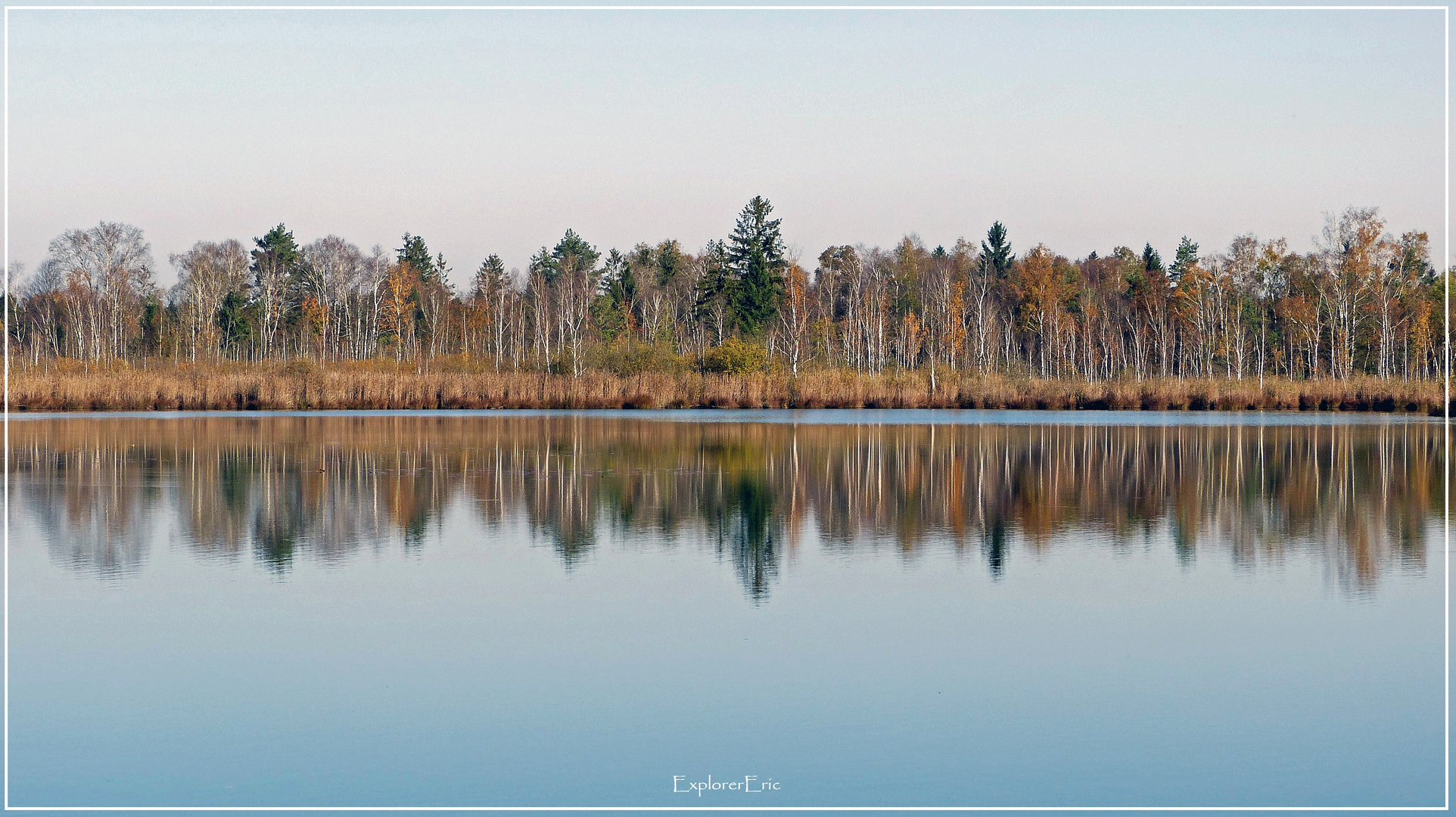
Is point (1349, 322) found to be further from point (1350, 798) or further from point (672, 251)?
point (1350, 798)

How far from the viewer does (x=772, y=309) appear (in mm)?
65500

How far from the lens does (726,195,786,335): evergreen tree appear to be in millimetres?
64750

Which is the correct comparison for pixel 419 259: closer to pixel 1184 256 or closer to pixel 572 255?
pixel 572 255

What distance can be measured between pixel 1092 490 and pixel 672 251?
2428 inches

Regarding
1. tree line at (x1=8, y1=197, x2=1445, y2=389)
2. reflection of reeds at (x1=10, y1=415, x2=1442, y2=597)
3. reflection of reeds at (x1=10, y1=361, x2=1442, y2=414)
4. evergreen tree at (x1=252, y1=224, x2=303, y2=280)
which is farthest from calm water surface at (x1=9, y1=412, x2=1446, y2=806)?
evergreen tree at (x1=252, y1=224, x2=303, y2=280)

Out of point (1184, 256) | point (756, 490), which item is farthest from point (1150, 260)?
point (756, 490)

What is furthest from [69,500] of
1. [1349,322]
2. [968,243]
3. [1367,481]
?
[968,243]

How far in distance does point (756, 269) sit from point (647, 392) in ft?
80.5

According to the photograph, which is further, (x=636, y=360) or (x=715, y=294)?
(x=715, y=294)

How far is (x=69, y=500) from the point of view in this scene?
15.4 m

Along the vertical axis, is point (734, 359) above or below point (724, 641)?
above

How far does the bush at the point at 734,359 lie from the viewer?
45875 mm

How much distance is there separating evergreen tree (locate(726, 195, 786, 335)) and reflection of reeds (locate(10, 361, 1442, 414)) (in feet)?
72.0

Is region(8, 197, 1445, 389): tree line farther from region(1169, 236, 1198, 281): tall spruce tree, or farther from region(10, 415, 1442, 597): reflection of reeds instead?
region(10, 415, 1442, 597): reflection of reeds
